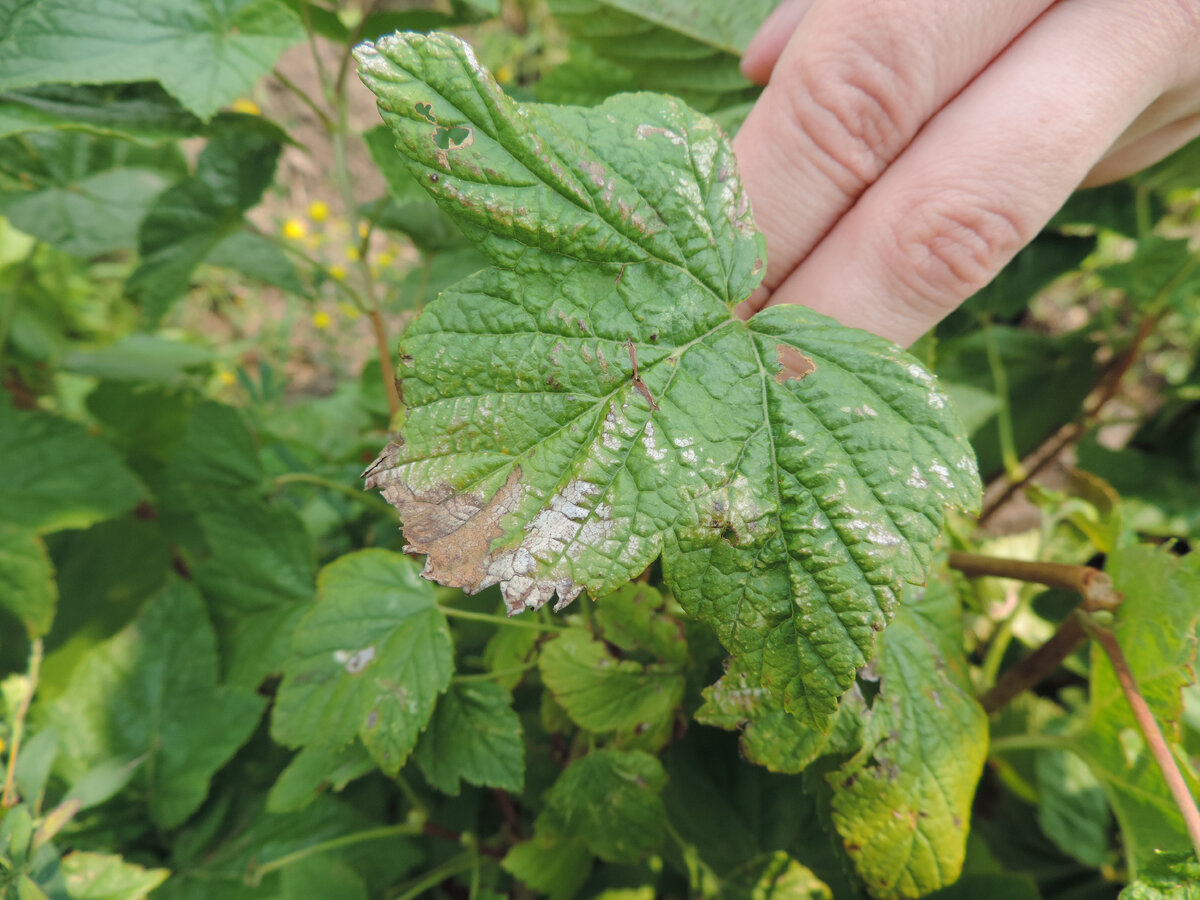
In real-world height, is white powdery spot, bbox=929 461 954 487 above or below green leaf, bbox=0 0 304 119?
above

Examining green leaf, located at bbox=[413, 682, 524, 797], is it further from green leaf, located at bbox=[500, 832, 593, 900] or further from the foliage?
green leaf, located at bbox=[500, 832, 593, 900]

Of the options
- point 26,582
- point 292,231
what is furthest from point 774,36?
point 292,231

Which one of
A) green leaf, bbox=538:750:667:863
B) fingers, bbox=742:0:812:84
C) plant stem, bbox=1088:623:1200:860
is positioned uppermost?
fingers, bbox=742:0:812:84

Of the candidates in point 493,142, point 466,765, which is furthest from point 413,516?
point 466,765

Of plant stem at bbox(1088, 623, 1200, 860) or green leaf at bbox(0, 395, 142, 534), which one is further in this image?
green leaf at bbox(0, 395, 142, 534)

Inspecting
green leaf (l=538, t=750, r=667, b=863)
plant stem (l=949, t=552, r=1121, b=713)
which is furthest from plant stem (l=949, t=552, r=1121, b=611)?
green leaf (l=538, t=750, r=667, b=863)

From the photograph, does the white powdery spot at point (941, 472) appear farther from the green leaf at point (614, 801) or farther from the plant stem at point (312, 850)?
the plant stem at point (312, 850)

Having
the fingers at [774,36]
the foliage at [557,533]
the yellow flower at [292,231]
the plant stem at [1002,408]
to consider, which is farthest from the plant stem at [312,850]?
the yellow flower at [292,231]
